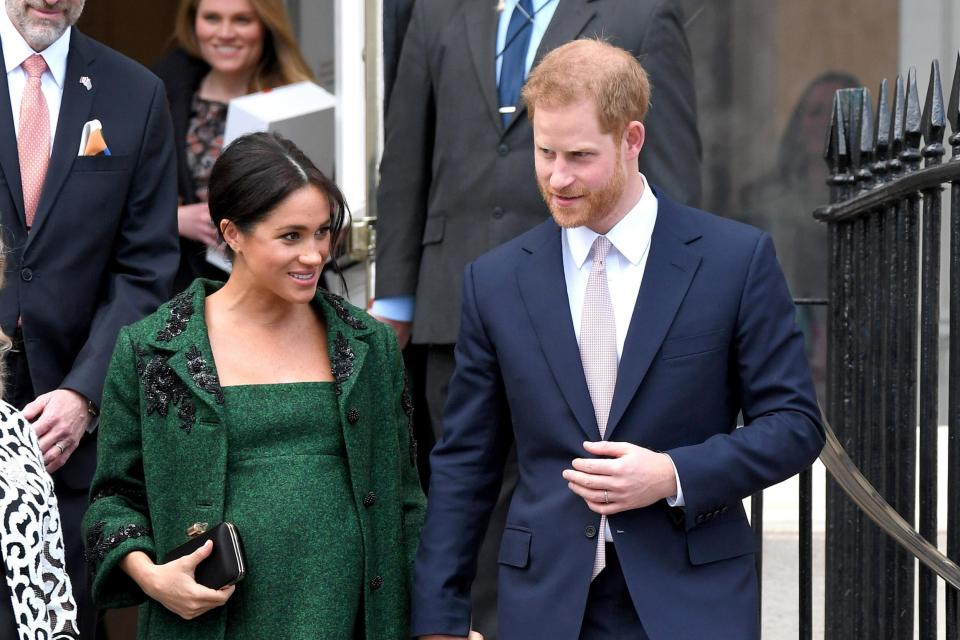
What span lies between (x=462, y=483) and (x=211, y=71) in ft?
8.23

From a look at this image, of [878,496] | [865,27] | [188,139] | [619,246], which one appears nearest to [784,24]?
[865,27]

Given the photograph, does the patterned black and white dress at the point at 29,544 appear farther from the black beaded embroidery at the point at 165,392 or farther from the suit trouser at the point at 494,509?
the suit trouser at the point at 494,509

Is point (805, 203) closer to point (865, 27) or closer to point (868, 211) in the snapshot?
point (865, 27)

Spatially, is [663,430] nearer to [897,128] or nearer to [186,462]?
[186,462]

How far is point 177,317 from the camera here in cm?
354

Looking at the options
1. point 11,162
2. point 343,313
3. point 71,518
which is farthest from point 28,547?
point 11,162

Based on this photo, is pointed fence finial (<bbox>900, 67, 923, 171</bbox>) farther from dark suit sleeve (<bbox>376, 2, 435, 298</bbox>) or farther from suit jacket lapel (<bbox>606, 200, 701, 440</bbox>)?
dark suit sleeve (<bbox>376, 2, 435, 298</bbox>)

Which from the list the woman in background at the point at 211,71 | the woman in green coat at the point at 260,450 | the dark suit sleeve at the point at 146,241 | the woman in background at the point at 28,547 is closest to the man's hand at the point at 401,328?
the dark suit sleeve at the point at 146,241

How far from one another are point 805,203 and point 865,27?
3.37 ft

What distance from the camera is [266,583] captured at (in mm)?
3420

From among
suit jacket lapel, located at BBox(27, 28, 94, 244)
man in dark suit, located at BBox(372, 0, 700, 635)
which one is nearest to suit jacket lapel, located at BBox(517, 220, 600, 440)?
man in dark suit, located at BBox(372, 0, 700, 635)

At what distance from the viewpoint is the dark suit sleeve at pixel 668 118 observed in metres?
4.27

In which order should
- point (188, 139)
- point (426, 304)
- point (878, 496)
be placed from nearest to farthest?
point (878, 496), point (426, 304), point (188, 139)

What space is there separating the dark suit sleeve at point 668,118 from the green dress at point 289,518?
1.23m
